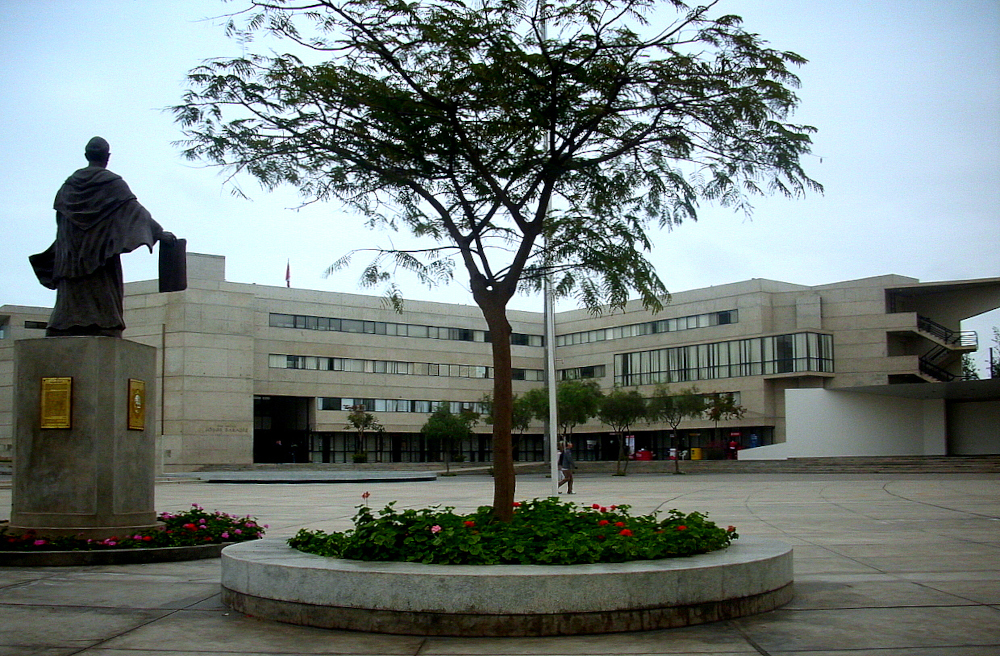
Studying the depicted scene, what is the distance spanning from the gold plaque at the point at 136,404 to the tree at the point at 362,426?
5917 cm

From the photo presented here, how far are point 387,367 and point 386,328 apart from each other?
3224mm

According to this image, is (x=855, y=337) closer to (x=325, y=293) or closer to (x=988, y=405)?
(x=988, y=405)

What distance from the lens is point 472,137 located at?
1038cm

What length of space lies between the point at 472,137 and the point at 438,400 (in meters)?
72.3

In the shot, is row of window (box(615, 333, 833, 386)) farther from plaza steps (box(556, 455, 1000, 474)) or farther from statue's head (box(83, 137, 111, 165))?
statue's head (box(83, 137, 111, 165))

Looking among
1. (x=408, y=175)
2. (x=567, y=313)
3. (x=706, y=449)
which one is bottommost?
(x=706, y=449)

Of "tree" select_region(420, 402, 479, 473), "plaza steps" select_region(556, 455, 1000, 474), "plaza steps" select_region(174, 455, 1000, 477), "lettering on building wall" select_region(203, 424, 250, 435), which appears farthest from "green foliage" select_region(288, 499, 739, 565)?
"tree" select_region(420, 402, 479, 473)

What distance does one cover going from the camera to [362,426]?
72938 mm

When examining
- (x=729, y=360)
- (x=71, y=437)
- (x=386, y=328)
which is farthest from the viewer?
(x=386, y=328)

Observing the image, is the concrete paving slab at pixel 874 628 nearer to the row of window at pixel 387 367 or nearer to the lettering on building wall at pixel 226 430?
the lettering on building wall at pixel 226 430

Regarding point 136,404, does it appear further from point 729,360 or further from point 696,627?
point 729,360

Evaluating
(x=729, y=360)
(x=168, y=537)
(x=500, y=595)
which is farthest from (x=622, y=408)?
(x=500, y=595)

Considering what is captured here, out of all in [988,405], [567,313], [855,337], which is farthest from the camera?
[567,313]

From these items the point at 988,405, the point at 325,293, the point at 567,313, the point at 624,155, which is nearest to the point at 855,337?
the point at 988,405
